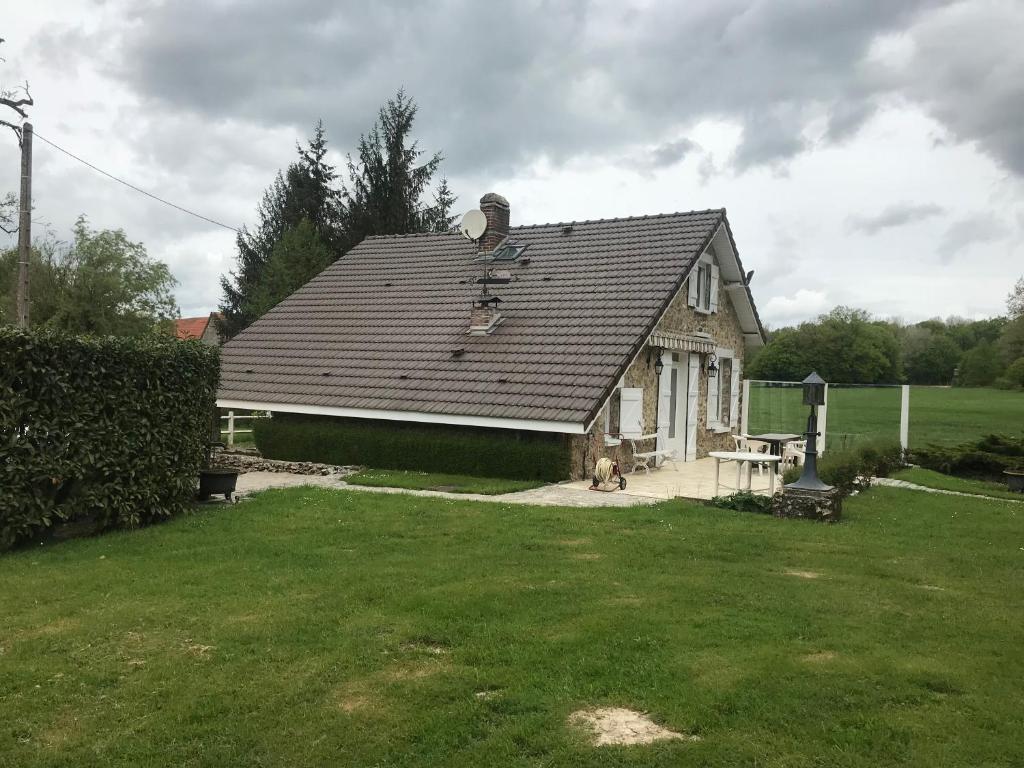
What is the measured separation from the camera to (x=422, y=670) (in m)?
4.65

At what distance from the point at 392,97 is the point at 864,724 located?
32.7 metres

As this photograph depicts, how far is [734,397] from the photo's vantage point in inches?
786

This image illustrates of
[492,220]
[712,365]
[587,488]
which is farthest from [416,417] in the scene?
[712,365]

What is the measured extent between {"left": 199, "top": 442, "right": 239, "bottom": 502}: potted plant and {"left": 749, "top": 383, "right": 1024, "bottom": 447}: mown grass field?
496 inches

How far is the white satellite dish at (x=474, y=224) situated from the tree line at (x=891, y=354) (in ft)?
88.3

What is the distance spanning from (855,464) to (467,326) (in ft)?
26.9

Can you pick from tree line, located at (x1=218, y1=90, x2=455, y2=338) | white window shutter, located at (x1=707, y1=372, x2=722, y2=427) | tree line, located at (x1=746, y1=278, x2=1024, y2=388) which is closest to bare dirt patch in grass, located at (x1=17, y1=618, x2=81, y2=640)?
white window shutter, located at (x1=707, y1=372, x2=722, y2=427)

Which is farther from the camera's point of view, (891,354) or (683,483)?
(891,354)

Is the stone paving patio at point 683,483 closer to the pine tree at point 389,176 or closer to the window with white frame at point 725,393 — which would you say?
the window with white frame at point 725,393

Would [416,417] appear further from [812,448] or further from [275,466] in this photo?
[812,448]

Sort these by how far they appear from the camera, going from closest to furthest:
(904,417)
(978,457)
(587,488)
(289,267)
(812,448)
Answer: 1. (812,448)
2. (587,488)
3. (978,457)
4. (904,417)
5. (289,267)

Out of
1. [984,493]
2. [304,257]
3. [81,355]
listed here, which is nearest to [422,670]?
[81,355]

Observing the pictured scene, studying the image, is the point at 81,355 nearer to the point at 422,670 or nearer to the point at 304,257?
the point at 422,670

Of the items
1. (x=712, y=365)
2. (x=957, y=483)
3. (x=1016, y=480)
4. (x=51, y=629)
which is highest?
(x=712, y=365)
